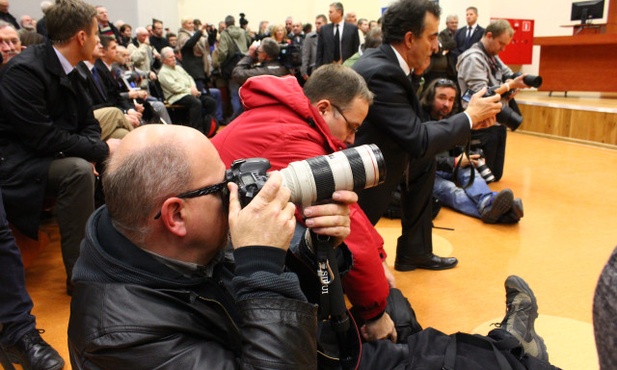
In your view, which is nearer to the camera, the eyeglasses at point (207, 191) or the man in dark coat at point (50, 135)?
the eyeglasses at point (207, 191)

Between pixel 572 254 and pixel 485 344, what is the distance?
5.46 feet

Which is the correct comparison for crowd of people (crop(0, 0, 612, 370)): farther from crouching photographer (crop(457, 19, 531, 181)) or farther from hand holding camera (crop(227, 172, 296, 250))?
crouching photographer (crop(457, 19, 531, 181))

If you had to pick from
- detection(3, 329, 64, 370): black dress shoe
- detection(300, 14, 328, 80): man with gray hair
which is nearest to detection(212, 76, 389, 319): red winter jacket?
detection(3, 329, 64, 370): black dress shoe

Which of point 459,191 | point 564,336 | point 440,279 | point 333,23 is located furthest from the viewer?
point 333,23

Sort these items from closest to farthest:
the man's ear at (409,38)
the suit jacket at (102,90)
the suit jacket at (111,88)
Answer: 1. the man's ear at (409,38)
2. the suit jacket at (102,90)
3. the suit jacket at (111,88)

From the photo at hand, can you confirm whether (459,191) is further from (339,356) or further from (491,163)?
Result: (339,356)

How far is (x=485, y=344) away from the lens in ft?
4.67

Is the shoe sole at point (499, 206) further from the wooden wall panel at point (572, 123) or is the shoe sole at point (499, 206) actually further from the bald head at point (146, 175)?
the wooden wall panel at point (572, 123)

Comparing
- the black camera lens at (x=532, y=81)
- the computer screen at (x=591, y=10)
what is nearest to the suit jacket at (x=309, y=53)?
the computer screen at (x=591, y=10)

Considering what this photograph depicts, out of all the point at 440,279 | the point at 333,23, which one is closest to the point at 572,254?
the point at 440,279

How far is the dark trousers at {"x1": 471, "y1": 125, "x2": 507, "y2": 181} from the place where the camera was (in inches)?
165

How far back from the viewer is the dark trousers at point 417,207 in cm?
256

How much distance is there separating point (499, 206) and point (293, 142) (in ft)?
6.84

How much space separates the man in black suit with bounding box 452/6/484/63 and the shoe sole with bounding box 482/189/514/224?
193 inches
